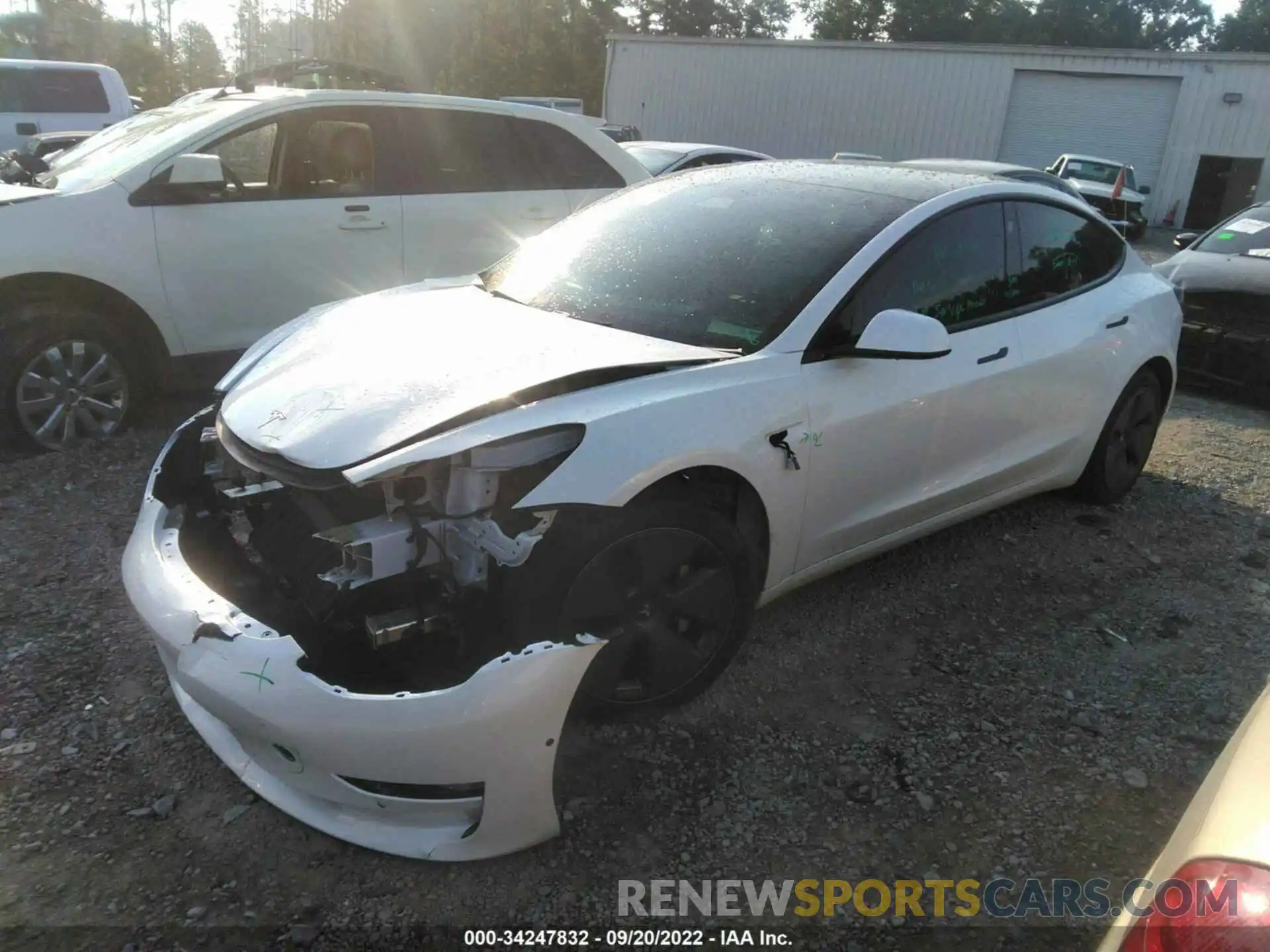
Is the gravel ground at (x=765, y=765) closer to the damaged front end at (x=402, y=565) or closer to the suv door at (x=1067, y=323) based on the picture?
the damaged front end at (x=402, y=565)

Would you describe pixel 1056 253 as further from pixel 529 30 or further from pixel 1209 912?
pixel 529 30

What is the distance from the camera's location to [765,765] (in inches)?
110

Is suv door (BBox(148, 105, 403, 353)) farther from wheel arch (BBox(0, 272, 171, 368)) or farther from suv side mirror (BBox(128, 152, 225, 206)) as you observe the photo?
wheel arch (BBox(0, 272, 171, 368))

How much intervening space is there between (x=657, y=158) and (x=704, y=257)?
7.45 meters

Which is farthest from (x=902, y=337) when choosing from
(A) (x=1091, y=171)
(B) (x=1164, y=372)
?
(A) (x=1091, y=171)

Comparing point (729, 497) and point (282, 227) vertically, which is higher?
point (282, 227)

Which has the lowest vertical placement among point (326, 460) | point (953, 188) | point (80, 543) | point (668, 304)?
point (80, 543)

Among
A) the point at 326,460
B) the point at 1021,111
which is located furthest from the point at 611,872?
the point at 1021,111

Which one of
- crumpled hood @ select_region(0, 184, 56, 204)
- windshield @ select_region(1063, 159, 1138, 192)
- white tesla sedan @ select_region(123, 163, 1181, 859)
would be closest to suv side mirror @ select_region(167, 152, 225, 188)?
crumpled hood @ select_region(0, 184, 56, 204)

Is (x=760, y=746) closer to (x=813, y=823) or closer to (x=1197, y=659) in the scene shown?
(x=813, y=823)

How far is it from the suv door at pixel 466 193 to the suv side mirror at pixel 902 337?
10.6 feet

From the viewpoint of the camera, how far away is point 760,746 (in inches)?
A: 113

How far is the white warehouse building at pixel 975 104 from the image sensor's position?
21.9 meters

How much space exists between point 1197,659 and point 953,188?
1.96m
